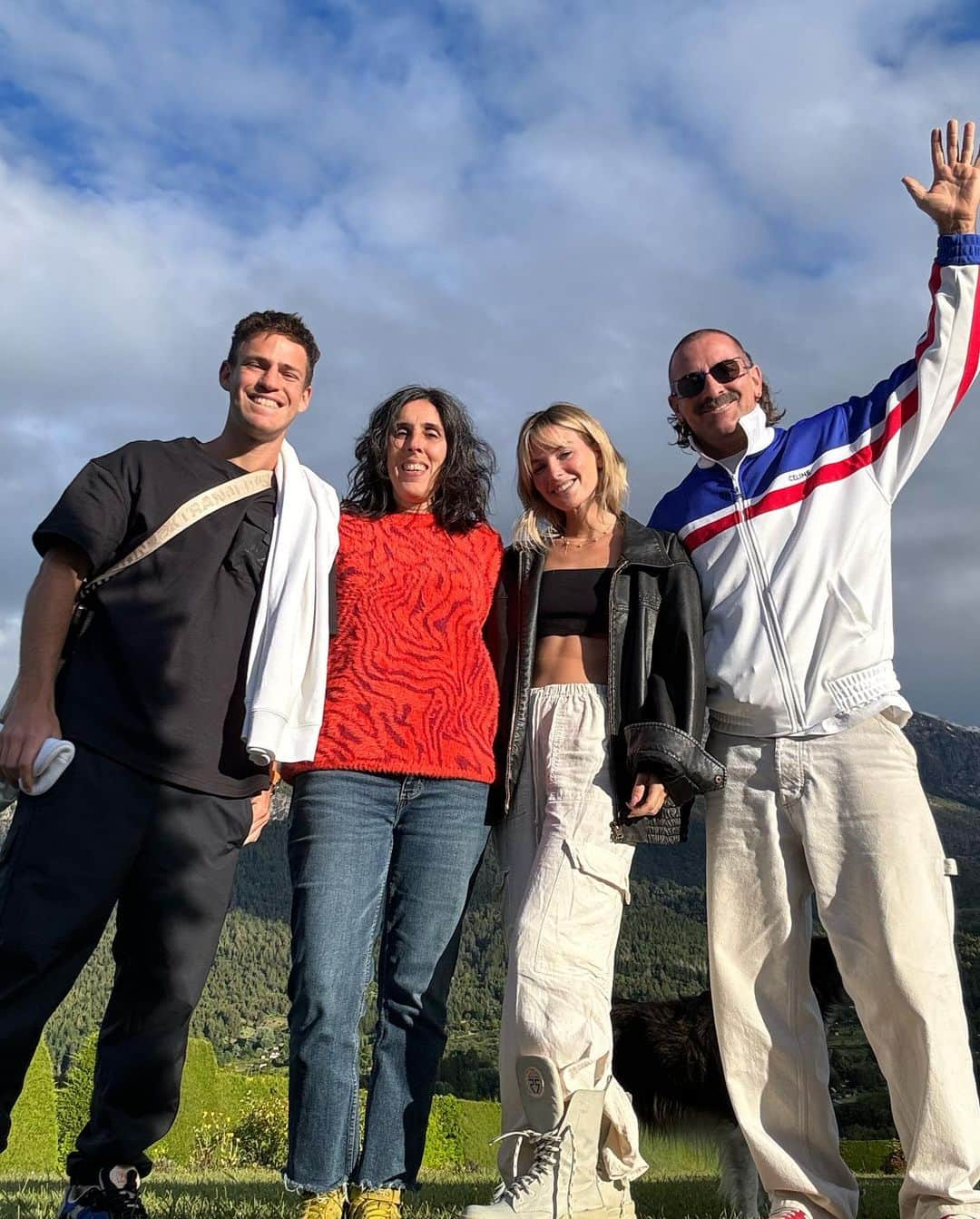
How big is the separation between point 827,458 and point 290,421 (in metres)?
1.92

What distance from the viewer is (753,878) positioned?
3.51m

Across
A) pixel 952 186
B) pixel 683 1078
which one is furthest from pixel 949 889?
pixel 683 1078

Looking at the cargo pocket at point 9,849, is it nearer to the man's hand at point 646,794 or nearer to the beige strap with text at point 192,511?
the beige strap with text at point 192,511

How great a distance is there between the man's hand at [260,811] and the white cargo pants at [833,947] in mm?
1512

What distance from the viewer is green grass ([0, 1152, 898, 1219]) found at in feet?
13.2

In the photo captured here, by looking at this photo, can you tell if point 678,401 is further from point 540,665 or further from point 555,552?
point 540,665

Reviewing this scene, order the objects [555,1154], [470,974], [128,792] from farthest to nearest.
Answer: [470,974], [128,792], [555,1154]

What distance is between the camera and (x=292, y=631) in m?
3.42

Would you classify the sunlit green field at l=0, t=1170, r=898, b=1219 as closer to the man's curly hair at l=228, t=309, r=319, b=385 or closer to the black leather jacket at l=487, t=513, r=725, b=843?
the black leather jacket at l=487, t=513, r=725, b=843

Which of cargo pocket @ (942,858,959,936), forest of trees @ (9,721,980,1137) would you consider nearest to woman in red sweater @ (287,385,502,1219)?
cargo pocket @ (942,858,959,936)

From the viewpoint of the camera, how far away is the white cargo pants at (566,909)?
3178 mm

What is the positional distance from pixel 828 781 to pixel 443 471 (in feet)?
5.81

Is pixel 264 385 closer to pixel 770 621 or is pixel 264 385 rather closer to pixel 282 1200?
pixel 770 621

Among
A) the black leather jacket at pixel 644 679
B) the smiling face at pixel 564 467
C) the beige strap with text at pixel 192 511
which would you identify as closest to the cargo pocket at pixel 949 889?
the black leather jacket at pixel 644 679
